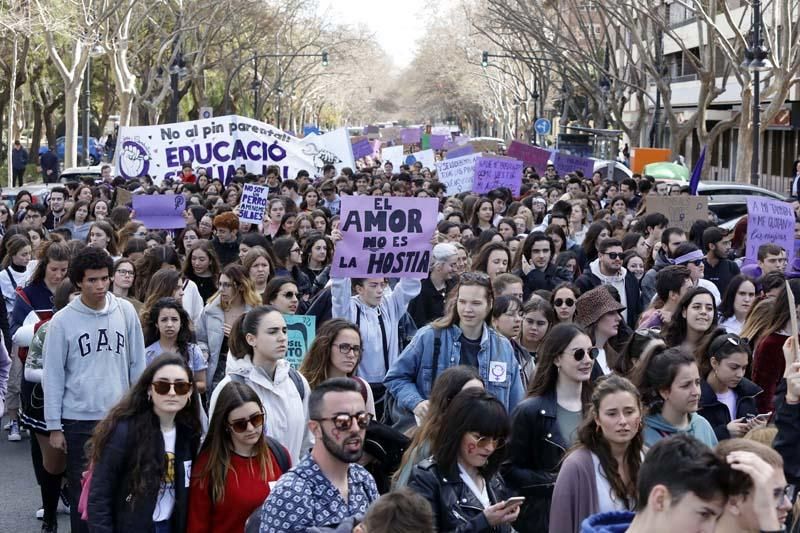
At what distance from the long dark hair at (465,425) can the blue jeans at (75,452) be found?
2.45m

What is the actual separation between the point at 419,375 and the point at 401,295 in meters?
2.05

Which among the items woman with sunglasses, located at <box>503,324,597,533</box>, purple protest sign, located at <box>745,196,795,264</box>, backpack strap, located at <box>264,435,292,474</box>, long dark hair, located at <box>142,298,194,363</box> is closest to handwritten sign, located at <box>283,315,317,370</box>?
long dark hair, located at <box>142,298,194,363</box>

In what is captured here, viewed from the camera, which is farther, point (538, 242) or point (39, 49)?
point (39, 49)

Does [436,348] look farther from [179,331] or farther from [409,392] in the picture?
[179,331]

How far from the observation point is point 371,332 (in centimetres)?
817

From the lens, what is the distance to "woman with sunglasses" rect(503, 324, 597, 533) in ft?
18.7

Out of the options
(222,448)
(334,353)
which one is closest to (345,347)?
(334,353)

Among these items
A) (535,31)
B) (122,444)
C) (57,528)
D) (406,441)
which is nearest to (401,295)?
(57,528)

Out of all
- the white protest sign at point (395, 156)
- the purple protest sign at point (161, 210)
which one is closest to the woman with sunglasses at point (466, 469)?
the purple protest sign at point (161, 210)

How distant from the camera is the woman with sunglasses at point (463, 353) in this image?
6895 millimetres

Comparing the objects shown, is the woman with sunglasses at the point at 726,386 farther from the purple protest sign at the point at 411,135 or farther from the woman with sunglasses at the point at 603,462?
the purple protest sign at the point at 411,135

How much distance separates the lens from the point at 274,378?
630cm

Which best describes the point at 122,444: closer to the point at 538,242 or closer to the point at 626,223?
the point at 538,242

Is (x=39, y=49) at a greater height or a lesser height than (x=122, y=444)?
greater
